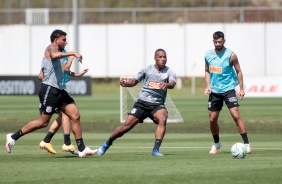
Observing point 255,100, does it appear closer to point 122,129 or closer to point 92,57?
point 92,57

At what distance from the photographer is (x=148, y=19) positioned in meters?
68.5

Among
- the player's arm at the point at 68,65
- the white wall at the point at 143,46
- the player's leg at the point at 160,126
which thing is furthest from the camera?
the white wall at the point at 143,46

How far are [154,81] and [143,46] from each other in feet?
157

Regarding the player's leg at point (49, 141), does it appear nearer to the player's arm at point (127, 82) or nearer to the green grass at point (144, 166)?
the green grass at point (144, 166)

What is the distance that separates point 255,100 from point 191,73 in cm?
1845

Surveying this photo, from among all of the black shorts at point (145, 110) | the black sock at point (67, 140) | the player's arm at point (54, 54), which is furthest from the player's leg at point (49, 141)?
the player's arm at point (54, 54)

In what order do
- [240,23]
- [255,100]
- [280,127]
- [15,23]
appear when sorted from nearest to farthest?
1. [280,127]
2. [255,100]
3. [240,23]
4. [15,23]

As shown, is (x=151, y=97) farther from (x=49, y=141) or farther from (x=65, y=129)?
(x=49, y=141)

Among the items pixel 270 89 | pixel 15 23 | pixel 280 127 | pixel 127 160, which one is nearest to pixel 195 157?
pixel 127 160

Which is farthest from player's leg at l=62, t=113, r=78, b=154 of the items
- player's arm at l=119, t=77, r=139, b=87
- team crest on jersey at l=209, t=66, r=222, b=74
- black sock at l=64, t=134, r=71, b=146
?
team crest on jersey at l=209, t=66, r=222, b=74

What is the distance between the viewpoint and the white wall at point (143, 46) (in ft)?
204

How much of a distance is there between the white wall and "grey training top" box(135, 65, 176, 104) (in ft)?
148

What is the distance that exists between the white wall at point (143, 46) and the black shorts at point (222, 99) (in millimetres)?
44293

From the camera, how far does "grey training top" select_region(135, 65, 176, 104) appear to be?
16891 millimetres
